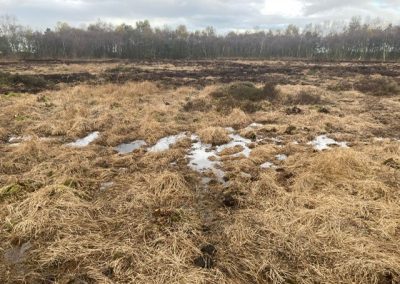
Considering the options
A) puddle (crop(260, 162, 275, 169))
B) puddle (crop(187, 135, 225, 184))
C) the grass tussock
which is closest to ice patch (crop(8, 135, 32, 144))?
puddle (crop(187, 135, 225, 184))

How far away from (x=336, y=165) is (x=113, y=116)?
8128 millimetres

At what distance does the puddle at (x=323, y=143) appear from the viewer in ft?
28.9

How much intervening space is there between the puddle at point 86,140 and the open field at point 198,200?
0.11m

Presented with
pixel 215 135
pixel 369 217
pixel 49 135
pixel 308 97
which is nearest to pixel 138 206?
pixel 369 217

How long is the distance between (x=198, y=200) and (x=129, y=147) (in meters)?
3.82

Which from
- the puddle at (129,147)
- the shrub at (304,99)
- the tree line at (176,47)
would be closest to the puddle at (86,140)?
the puddle at (129,147)

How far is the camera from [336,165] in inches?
259

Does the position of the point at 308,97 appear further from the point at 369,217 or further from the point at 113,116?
the point at 369,217

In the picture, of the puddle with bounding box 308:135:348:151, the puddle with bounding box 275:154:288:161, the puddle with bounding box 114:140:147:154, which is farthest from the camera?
the puddle with bounding box 308:135:348:151

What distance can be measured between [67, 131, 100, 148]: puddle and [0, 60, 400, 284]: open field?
11 centimetres

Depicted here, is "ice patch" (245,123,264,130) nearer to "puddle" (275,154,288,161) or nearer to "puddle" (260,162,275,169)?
"puddle" (275,154,288,161)

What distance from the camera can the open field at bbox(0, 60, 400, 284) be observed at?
4.03 metres

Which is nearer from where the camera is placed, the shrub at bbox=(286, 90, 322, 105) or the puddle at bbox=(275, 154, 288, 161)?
the puddle at bbox=(275, 154, 288, 161)

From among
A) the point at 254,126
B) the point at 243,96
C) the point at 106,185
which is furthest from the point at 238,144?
the point at 243,96
